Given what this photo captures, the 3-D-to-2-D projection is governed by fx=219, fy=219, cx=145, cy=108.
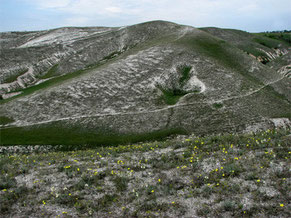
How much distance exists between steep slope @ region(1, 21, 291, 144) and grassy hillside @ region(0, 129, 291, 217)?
23.0m

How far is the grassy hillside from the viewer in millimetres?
13016

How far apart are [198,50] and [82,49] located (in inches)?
2020

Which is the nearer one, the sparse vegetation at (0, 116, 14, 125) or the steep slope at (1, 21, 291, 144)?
the steep slope at (1, 21, 291, 144)

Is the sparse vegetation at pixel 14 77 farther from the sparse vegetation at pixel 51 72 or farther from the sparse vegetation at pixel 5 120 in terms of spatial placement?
the sparse vegetation at pixel 5 120

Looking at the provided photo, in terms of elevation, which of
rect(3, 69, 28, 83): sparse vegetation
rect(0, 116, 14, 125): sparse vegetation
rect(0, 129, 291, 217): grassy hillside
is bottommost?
rect(0, 116, 14, 125): sparse vegetation

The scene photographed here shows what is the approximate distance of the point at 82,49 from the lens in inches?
3802

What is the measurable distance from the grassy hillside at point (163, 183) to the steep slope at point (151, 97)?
23.0 metres

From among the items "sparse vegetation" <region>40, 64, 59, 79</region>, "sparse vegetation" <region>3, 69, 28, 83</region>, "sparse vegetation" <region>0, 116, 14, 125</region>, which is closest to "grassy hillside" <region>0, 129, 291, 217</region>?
"sparse vegetation" <region>0, 116, 14, 125</region>

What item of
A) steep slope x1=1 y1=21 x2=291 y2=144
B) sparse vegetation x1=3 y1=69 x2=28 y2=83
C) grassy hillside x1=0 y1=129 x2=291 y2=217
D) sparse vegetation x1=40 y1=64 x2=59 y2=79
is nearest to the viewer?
grassy hillside x1=0 y1=129 x2=291 y2=217

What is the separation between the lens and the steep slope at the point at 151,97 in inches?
1817

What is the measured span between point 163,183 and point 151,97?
41164 mm

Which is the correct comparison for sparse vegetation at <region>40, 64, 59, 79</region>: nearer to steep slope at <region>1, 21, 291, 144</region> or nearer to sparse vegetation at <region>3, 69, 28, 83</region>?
steep slope at <region>1, 21, 291, 144</region>

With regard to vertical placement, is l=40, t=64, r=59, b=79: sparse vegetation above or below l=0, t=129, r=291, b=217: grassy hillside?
above

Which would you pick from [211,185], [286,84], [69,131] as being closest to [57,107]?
[69,131]
